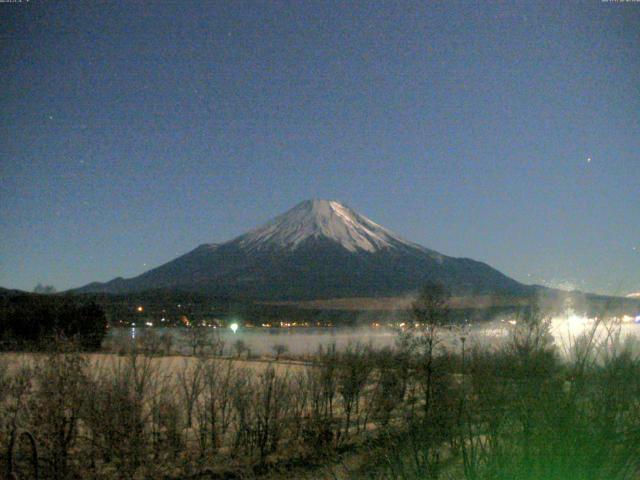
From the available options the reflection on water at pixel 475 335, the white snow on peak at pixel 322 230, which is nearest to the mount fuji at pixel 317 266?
the white snow on peak at pixel 322 230

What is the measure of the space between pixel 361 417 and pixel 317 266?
125 metres

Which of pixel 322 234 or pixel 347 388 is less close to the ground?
pixel 322 234

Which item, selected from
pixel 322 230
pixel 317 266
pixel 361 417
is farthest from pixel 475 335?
pixel 322 230

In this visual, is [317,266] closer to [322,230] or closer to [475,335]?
[322,230]

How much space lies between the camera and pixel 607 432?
2842mm

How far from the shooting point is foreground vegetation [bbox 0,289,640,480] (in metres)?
3.00

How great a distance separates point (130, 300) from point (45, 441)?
75792 mm

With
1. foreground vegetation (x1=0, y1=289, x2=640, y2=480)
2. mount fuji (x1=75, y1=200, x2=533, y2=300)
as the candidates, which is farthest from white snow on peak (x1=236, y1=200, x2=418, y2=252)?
foreground vegetation (x1=0, y1=289, x2=640, y2=480)

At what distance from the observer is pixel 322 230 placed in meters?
170

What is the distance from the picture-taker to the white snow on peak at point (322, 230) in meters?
164

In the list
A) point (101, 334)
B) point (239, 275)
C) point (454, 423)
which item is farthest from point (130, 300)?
point (454, 423)

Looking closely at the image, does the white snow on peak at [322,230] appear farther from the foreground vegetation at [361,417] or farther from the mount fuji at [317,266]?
the foreground vegetation at [361,417]

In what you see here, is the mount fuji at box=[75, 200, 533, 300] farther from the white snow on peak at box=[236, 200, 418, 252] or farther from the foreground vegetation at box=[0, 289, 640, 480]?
the foreground vegetation at box=[0, 289, 640, 480]

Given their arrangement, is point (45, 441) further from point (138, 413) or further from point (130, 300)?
point (130, 300)
